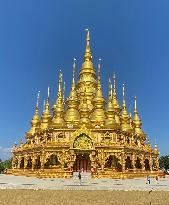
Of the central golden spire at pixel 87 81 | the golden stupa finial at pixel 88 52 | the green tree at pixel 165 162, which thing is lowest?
the green tree at pixel 165 162

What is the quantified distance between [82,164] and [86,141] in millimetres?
5057

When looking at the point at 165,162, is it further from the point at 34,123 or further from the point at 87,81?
the point at 34,123

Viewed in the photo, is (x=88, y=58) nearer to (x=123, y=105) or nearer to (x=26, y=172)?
(x=123, y=105)

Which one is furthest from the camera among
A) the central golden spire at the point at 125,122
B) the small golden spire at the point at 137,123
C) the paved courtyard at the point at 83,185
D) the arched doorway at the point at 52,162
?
the small golden spire at the point at 137,123

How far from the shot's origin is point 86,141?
43.7 metres

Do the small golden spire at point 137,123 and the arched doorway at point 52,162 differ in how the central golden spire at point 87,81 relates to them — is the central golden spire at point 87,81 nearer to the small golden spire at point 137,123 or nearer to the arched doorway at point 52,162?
the small golden spire at point 137,123

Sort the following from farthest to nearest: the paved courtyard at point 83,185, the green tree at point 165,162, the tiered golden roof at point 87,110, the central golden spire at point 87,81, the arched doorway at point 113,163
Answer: the green tree at point 165,162 → the central golden spire at point 87,81 → the tiered golden roof at point 87,110 → the arched doorway at point 113,163 → the paved courtyard at point 83,185

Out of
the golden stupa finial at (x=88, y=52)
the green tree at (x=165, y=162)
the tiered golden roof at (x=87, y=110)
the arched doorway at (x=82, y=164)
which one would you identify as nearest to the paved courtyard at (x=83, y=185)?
the arched doorway at (x=82, y=164)

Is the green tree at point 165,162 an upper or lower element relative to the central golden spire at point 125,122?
lower

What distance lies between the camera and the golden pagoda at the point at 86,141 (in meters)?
43.0

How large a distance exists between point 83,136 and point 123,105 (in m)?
25.6

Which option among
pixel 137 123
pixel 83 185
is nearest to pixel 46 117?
pixel 137 123

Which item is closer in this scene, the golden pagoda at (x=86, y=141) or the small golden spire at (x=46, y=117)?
the golden pagoda at (x=86, y=141)

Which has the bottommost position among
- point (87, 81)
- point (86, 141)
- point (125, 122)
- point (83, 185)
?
point (83, 185)
